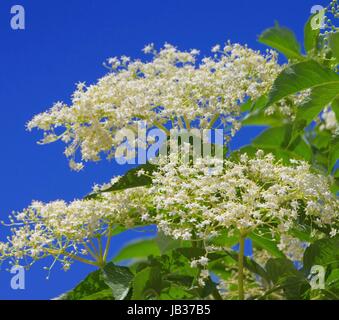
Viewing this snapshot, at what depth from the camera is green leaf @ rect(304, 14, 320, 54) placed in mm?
3562

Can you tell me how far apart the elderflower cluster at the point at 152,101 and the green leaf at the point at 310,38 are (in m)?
0.22

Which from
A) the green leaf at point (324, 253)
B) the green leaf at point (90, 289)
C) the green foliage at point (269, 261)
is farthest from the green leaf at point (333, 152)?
the green leaf at point (90, 289)

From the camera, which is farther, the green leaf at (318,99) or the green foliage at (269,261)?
the green leaf at (318,99)

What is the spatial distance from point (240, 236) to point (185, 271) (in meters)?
0.30

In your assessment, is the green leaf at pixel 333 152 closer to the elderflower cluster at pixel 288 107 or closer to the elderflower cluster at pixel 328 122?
the elderflower cluster at pixel 288 107

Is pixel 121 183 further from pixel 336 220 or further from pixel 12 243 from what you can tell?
pixel 336 220

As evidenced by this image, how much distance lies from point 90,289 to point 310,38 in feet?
4.90

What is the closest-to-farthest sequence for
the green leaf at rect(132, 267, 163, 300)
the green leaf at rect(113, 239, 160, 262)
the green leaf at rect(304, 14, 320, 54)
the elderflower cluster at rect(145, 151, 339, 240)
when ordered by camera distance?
the elderflower cluster at rect(145, 151, 339, 240)
the green leaf at rect(132, 267, 163, 300)
the green leaf at rect(304, 14, 320, 54)
the green leaf at rect(113, 239, 160, 262)

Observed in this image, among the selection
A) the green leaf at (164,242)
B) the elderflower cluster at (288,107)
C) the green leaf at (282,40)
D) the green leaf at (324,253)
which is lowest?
the green leaf at (324,253)

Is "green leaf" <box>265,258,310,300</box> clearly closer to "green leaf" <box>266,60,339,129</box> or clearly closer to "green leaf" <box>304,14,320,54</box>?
"green leaf" <box>266,60,339,129</box>

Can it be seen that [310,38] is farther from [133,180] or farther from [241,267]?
[241,267]

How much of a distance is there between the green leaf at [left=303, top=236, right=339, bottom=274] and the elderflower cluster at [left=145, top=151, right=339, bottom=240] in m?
0.07

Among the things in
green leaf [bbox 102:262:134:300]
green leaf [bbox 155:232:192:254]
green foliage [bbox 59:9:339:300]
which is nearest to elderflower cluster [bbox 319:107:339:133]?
green foliage [bbox 59:9:339:300]

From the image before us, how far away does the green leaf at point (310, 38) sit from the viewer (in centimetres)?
356
